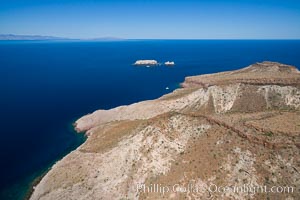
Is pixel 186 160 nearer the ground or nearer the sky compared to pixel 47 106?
nearer the sky

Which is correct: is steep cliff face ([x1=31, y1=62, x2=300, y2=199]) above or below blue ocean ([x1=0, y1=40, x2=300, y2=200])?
above

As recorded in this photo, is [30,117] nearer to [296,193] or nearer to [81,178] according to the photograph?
[81,178]

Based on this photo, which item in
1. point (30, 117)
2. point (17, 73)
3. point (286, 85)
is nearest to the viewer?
point (286, 85)

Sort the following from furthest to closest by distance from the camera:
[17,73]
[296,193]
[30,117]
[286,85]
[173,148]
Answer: [17,73]
[30,117]
[286,85]
[173,148]
[296,193]

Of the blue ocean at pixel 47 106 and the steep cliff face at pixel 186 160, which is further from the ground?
the steep cliff face at pixel 186 160

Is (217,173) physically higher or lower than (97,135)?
higher

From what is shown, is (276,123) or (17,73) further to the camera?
(17,73)

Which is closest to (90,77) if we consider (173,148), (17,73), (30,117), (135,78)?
(135,78)

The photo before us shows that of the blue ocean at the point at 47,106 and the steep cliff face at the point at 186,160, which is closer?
the steep cliff face at the point at 186,160

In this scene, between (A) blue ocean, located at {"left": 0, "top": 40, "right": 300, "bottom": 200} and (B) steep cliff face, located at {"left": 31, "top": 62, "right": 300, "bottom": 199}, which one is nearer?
(B) steep cliff face, located at {"left": 31, "top": 62, "right": 300, "bottom": 199}

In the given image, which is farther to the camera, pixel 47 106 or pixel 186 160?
pixel 47 106

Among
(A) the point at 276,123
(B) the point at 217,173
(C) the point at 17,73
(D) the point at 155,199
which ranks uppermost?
(A) the point at 276,123
